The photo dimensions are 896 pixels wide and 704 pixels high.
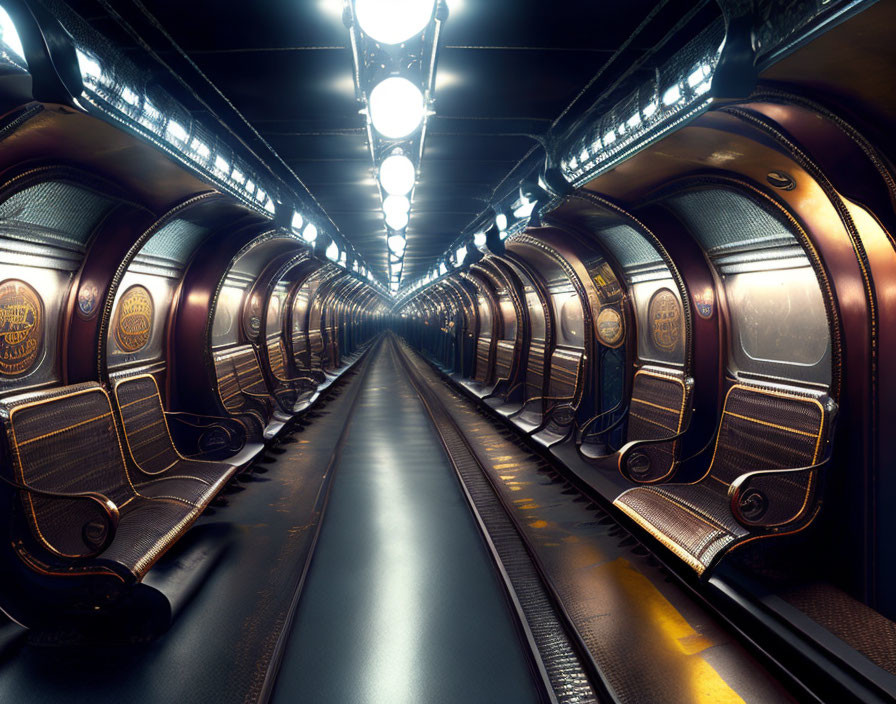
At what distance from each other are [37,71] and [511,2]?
7.51 ft

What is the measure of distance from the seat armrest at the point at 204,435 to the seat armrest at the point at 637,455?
4.56m

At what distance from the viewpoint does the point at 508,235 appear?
686cm

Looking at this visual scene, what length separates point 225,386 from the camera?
774 centimetres

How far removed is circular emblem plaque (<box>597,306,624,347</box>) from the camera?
681cm

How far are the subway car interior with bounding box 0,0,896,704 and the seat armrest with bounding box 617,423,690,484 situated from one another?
6 cm

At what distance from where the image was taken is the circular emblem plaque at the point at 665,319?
586 cm

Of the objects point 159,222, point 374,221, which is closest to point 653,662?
point 159,222

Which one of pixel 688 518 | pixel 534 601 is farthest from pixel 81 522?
pixel 688 518

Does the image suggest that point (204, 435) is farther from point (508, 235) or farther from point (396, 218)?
point (508, 235)

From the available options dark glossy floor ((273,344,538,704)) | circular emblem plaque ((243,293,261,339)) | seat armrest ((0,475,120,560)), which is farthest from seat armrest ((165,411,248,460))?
circular emblem plaque ((243,293,261,339))

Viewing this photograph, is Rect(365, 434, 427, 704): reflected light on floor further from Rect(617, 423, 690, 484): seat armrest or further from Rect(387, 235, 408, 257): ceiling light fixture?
Rect(387, 235, 408, 257): ceiling light fixture

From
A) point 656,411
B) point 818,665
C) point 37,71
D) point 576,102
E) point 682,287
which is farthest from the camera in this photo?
point 656,411

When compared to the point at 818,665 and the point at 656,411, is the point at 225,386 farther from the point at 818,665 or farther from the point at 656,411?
the point at 818,665

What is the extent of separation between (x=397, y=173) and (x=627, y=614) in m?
3.79
